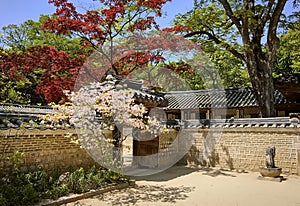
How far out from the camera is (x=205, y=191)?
6883 mm

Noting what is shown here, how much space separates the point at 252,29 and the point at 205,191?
26.3 feet

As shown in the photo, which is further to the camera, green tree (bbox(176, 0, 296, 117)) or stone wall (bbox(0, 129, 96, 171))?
green tree (bbox(176, 0, 296, 117))

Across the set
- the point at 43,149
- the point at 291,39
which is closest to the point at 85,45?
the point at 43,149

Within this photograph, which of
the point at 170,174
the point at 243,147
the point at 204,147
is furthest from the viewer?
the point at 204,147

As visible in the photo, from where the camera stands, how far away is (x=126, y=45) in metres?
11.3

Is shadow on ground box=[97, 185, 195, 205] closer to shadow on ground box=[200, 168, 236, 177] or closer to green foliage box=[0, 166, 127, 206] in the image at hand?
green foliage box=[0, 166, 127, 206]

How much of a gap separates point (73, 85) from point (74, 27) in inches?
79.3

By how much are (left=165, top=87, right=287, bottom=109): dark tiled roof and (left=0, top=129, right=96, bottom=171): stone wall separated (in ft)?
30.2

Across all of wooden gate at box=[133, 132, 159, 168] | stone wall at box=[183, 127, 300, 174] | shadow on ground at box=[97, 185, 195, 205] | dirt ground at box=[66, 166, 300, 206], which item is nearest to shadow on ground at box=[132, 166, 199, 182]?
dirt ground at box=[66, 166, 300, 206]

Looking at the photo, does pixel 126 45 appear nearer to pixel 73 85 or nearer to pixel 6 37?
pixel 73 85

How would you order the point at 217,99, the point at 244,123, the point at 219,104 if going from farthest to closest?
the point at 217,99 < the point at 219,104 < the point at 244,123

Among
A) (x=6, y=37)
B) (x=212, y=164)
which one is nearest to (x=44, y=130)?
(x=212, y=164)

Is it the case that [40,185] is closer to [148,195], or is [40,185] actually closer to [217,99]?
[148,195]

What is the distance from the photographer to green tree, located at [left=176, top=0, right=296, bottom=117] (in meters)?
11.1
